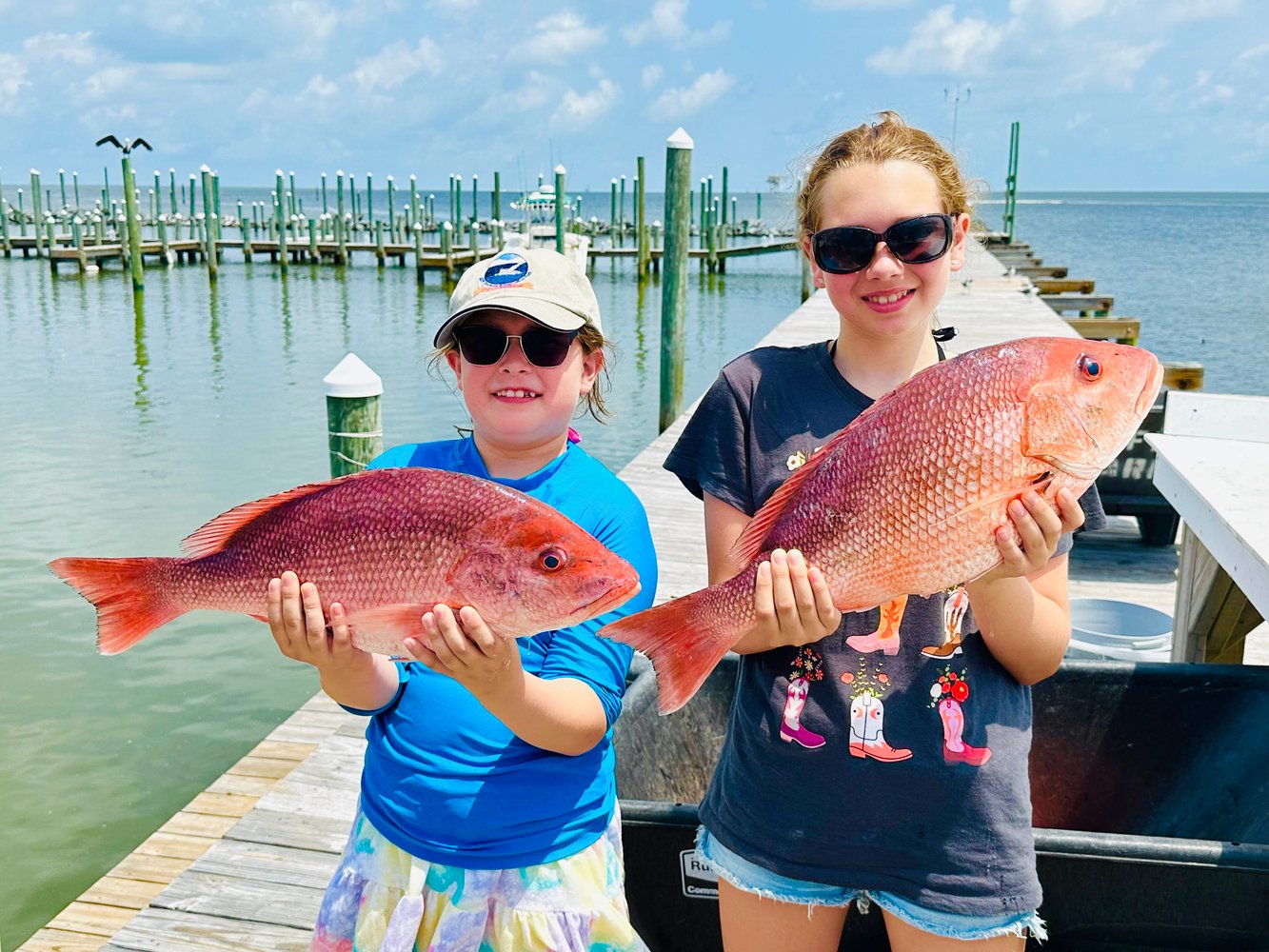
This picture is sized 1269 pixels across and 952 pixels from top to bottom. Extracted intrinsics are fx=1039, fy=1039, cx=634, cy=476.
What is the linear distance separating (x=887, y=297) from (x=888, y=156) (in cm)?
29

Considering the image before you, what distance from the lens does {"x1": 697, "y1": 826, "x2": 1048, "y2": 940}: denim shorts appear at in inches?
73.0

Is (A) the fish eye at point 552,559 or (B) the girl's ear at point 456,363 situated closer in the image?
(A) the fish eye at point 552,559

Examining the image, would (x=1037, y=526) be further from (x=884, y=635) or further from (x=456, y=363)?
(x=456, y=363)

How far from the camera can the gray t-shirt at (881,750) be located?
1.89 m

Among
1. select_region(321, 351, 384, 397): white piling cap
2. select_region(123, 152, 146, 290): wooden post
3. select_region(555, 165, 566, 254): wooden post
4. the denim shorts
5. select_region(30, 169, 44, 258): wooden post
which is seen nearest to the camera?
the denim shorts

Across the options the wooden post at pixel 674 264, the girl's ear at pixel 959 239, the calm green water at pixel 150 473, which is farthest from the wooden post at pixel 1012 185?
the girl's ear at pixel 959 239

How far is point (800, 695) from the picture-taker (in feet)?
6.46

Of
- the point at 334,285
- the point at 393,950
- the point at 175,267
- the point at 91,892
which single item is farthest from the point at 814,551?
the point at 175,267

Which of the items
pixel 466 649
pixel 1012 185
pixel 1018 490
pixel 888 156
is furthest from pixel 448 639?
pixel 1012 185

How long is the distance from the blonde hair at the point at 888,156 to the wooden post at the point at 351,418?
4.64m

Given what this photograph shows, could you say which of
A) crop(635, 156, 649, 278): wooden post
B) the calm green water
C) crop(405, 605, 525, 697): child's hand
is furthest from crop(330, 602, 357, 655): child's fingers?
crop(635, 156, 649, 278): wooden post

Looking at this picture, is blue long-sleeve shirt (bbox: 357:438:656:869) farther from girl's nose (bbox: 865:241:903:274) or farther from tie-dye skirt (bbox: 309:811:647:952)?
girl's nose (bbox: 865:241:903:274)

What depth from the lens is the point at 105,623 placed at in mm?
1765

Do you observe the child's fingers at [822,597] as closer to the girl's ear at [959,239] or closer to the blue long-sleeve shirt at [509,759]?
the blue long-sleeve shirt at [509,759]
